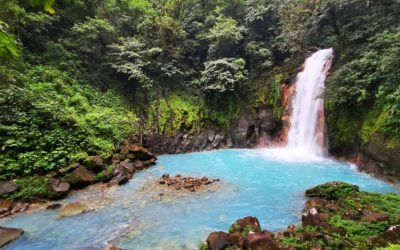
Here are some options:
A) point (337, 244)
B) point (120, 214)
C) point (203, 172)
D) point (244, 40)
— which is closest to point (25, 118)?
point (120, 214)

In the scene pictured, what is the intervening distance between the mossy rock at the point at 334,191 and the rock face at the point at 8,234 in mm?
8138

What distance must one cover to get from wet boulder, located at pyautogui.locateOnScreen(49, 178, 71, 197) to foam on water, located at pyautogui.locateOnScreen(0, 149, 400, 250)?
0.33 meters

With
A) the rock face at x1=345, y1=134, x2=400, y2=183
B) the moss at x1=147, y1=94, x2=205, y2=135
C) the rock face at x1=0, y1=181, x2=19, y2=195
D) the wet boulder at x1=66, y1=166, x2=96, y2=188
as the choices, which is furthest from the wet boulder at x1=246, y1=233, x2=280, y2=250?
the moss at x1=147, y1=94, x2=205, y2=135

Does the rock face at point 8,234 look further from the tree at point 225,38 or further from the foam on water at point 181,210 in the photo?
the tree at point 225,38

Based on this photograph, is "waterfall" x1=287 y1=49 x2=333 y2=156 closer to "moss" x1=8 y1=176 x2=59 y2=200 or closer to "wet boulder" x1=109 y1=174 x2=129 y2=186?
"wet boulder" x1=109 y1=174 x2=129 y2=186

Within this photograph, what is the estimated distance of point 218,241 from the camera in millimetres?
5223

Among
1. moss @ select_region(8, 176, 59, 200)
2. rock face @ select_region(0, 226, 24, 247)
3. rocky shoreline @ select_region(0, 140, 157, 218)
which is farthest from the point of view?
moss @ select_region(8, 176, 59, 200)

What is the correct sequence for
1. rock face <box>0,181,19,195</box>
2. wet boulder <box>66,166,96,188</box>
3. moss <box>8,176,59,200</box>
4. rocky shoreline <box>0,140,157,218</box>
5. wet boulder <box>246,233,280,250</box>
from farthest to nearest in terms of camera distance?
wet boulder <box>66,166,96,188</box> < moss <box>8,176,59,200</box> < rock face <box>0,181,19,195</box> < rocky shoreline <box>0,140,157,218</box> < wet boulder <box>246,233,280,250</box>

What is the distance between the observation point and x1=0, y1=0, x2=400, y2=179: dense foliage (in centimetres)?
1062

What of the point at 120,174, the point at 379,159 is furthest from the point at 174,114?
the point at 379,159

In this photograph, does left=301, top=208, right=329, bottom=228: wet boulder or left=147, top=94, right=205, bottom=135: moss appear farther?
left=147, top=94, right=205, bottom=135: moss

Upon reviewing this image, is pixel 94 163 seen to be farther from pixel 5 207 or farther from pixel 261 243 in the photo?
pixel 261 243

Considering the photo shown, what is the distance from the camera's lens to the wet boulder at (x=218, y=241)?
5.14m

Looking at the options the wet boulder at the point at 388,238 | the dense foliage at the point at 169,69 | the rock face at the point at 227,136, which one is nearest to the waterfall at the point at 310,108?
the dense foliage at the point at 169,69
